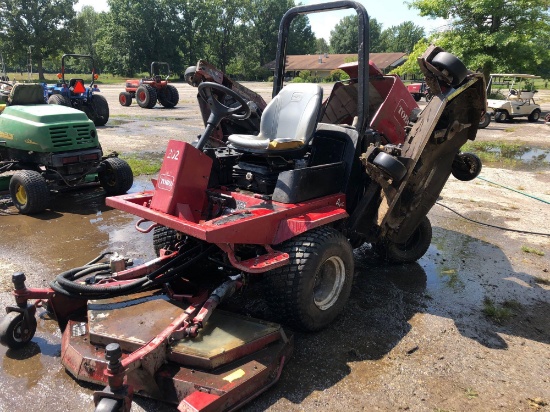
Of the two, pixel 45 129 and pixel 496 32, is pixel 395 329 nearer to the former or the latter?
pixel 45 129

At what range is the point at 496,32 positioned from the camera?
17.2 meters

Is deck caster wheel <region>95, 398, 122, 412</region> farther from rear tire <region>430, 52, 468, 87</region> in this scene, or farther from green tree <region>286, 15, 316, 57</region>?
green tree <region>286, 15, 316, 57</region>

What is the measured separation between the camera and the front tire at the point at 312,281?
117 inches

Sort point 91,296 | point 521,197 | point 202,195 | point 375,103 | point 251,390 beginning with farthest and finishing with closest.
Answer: point 521,197 → point 375,103 → point 202,195 → point 91,296 → point 251,390

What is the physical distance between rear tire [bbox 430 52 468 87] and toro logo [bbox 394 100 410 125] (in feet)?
2.58

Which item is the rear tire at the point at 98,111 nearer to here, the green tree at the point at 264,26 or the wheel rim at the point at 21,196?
the wheel rim at the point at 21,196

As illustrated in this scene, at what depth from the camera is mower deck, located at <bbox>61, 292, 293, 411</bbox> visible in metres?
2.40

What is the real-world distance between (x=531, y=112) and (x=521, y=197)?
13113 millimetres

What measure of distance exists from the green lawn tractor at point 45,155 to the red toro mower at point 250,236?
110 inches

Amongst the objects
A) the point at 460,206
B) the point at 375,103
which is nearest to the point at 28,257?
the point at 375,103

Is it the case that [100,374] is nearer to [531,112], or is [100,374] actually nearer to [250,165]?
[250,165]

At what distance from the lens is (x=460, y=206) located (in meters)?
6.56

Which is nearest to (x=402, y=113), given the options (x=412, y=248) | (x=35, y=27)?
(x=412, y=248)

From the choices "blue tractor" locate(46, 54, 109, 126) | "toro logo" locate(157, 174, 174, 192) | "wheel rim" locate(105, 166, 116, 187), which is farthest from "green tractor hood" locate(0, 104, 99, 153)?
"blue tractor" locate(46, 54, 109, 126)
